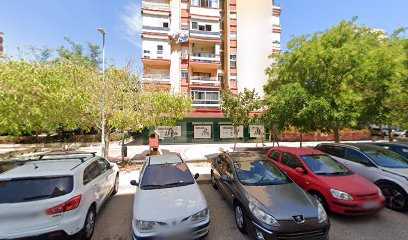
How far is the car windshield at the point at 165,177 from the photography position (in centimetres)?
454

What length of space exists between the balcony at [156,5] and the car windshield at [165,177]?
2350 cm

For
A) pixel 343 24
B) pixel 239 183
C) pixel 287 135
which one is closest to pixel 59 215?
pixel 239 183

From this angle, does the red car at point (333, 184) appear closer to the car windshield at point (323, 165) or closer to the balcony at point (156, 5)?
the car windshield at point (323, 165)

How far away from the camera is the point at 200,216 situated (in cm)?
373

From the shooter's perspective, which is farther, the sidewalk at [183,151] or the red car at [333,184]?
the sidewalk at [183,151]

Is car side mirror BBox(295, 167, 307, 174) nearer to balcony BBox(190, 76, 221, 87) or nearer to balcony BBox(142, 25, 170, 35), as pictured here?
balcony BBox(190, 76, 221, 87)

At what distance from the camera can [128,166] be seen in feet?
35.3

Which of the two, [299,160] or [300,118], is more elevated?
[300,118]

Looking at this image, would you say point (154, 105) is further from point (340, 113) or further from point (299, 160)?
point (340, 113)

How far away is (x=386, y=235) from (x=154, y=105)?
1037 centimetres

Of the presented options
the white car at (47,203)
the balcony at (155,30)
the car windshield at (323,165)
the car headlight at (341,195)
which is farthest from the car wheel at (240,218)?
the balcony at (155,30)

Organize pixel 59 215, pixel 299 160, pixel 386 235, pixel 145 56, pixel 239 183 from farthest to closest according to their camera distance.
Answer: pixel 145 56
pixel 299 160
pixel 239 183
pixel 386 235
pixel 59 215

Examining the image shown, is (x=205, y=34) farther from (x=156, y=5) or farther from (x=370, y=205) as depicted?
(x=370, y=205)

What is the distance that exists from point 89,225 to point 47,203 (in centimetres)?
119
